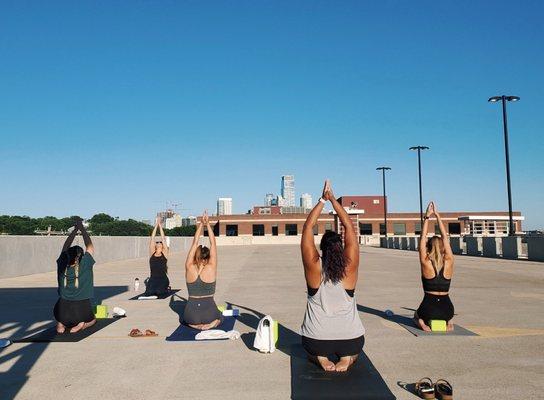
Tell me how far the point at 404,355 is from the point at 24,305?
30.9ft

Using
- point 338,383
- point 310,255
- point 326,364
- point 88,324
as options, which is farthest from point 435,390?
point 88,324

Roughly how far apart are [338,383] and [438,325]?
326cm

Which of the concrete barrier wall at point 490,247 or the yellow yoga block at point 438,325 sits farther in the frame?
the concrete barrier wall at point 490,247

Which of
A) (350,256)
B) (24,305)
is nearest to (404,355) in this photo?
(350,256)

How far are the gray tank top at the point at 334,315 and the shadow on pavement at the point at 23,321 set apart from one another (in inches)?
131

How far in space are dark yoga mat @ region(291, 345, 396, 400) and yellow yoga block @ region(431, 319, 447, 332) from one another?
7.12 ft

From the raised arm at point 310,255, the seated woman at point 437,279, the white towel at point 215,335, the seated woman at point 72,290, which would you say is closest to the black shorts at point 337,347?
the raised arm at point 310,255

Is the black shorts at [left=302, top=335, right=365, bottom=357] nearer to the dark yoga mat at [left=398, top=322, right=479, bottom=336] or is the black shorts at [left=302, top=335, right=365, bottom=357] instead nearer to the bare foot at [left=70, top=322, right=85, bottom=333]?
the dark yoga mat at [left=398, top=322, right=479, bottom=336]

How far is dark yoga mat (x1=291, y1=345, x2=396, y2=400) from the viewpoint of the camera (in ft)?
15.1

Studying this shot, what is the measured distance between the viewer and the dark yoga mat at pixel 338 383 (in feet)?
15.1

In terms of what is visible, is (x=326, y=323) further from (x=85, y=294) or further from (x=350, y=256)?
(x=85, y=294)

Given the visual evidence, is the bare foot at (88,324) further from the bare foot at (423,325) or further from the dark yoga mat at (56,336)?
the bare foot at (423,325)

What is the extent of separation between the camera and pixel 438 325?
24.7 feet

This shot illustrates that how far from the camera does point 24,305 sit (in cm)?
1133
